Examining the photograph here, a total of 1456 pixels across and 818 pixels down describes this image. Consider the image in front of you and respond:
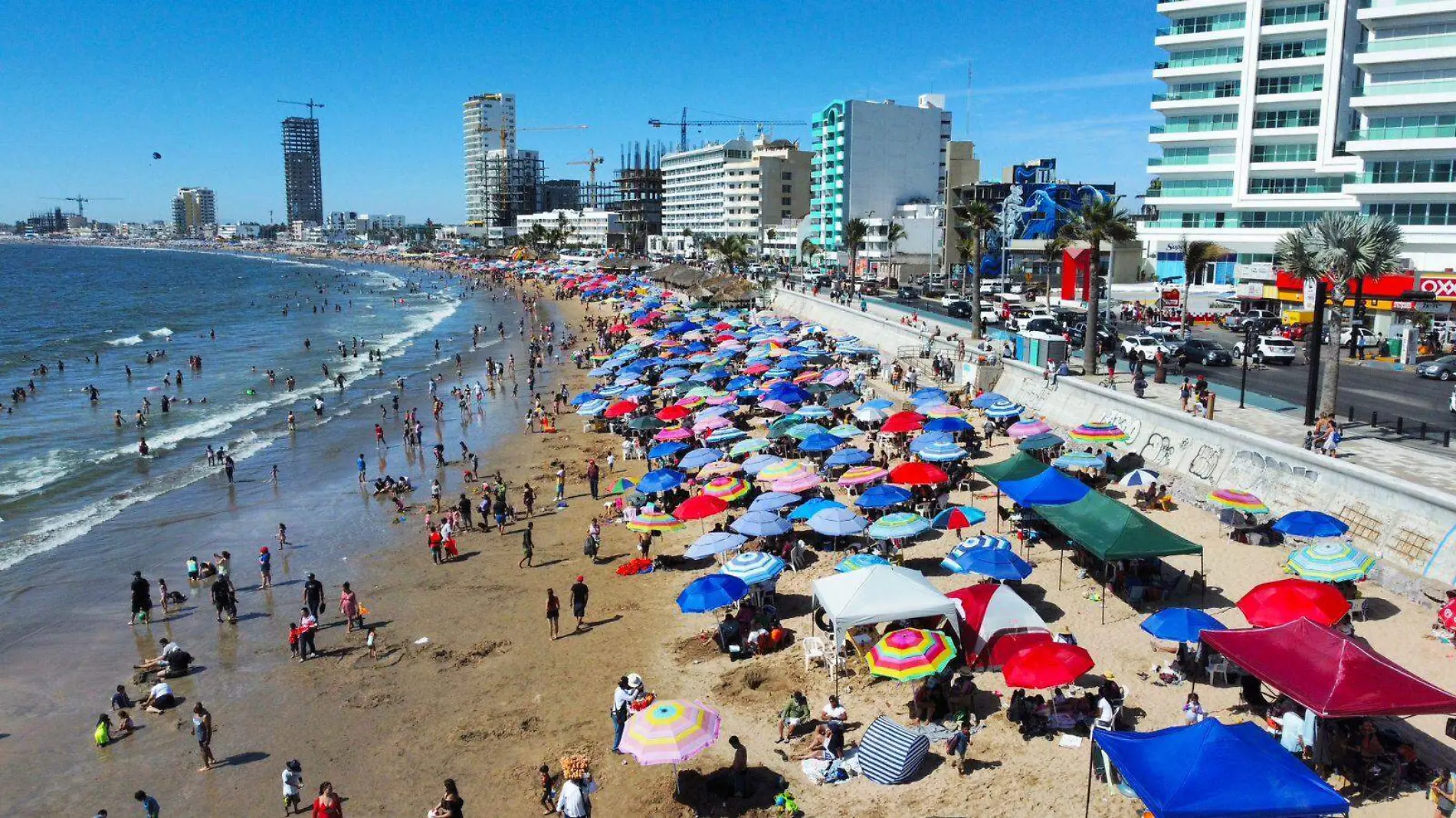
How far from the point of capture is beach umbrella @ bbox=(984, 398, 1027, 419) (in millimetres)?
26359

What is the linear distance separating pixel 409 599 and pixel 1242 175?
172 feet

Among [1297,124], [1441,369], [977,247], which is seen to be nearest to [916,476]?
[1441,369]

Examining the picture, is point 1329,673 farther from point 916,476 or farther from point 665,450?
point 665,450

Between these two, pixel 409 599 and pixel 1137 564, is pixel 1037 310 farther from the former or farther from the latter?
pixel 409 599

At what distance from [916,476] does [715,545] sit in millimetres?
5292

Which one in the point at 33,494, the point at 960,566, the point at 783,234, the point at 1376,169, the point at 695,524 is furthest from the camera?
the point at 783,234

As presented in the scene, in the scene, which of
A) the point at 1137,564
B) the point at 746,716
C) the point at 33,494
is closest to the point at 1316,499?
the point at 1137,564

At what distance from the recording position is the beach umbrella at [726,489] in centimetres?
2155

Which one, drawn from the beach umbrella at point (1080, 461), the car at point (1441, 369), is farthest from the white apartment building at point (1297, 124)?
the beach umbrella at point (1080, 461)

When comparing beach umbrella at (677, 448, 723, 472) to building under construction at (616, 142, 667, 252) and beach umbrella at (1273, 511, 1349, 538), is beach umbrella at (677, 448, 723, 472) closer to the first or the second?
beach umbrella at (1273, 511, 1349, 538)

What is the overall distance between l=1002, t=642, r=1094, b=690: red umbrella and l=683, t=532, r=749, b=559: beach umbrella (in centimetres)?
690

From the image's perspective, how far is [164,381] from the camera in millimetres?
50938

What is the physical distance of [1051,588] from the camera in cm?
1728

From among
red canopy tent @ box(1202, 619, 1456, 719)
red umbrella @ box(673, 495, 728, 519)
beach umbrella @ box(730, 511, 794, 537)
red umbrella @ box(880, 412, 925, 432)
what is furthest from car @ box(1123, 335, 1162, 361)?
red canopy tent @ box(1202, 619, 1456, 719)
